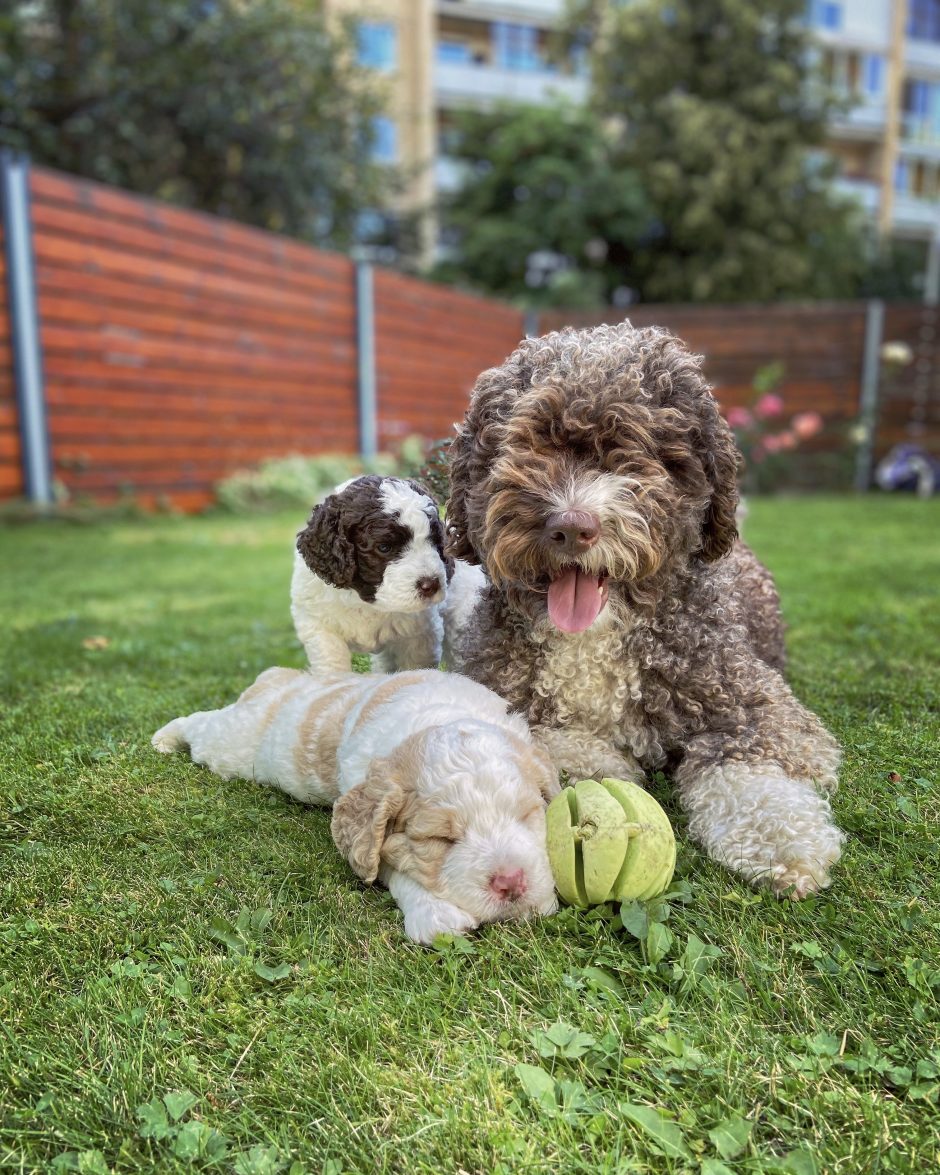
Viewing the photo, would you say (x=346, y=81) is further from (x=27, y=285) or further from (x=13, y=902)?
(x=13, y=902)

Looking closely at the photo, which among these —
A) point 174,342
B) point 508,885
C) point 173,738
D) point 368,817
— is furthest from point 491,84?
point 508,885

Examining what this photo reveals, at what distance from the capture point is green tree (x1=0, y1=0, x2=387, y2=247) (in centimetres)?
1455

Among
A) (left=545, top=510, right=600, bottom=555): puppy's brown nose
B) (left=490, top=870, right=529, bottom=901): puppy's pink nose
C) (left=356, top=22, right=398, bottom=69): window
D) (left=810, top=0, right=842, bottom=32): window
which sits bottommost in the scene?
Answer: (left=490, top=870, right=529, bottom=901): puppy's pink nose

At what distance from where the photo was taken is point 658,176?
2523cm

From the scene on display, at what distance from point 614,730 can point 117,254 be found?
916 cm

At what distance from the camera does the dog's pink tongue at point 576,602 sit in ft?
8.50

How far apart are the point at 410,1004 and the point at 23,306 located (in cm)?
904

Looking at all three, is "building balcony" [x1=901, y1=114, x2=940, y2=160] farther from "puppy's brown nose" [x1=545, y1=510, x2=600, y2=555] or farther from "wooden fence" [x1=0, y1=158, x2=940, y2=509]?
"puppy's brown nose" [x1=545, y1=510, x2=600, y2=555]

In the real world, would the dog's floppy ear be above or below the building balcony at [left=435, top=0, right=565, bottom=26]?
below

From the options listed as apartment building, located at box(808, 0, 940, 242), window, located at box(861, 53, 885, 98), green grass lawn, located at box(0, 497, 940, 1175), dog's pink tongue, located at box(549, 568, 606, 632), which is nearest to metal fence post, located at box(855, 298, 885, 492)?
green grass lawn, located at box(0, 497, 940, 1175)

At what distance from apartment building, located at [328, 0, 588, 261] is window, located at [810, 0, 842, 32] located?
1102 centimetres

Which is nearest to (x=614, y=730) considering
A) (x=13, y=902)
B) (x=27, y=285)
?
(x=13, y=902)

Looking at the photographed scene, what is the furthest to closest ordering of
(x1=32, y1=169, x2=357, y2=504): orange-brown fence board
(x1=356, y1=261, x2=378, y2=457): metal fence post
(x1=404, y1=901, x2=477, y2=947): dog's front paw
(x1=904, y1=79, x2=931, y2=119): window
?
(x1=904, y1=79, x2=931, y2=119): window → (x1=356, y1=261, x2=378, y2=457): metal fence post → (x1=32, y1=169, x2=357, y2=504): orange-brown fence board → (x1=404, y1=901, x2=477, y2=947): dog's front paw

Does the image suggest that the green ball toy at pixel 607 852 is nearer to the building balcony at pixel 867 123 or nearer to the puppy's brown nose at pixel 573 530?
the puppy's brown nose at pixel 573 530
